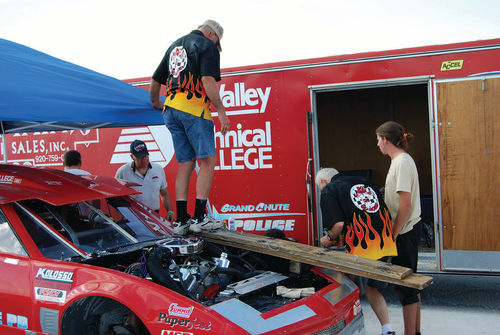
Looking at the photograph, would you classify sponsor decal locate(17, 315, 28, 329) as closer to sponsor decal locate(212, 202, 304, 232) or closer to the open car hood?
the open car hood

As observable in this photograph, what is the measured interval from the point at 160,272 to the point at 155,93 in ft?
7.28

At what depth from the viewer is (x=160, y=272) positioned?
126 inches

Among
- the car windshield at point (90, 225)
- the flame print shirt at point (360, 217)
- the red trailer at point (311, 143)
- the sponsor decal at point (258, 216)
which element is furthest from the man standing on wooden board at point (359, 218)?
the sponsor decal at point (258, 216)

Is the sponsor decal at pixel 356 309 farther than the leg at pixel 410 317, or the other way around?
the leg at pixel 410 317

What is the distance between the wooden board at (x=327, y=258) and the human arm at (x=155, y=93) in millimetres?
1558

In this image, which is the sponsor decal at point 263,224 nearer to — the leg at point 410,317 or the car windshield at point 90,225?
the car windshield at point 90,225

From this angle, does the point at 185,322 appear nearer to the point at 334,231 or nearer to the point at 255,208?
the point at 334,231

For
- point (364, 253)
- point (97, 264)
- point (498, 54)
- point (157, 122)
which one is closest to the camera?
point (97, 264)

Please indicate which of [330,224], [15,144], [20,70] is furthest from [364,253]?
[15,144]

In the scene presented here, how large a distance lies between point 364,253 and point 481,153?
2230 millimetres

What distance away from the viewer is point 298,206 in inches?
233

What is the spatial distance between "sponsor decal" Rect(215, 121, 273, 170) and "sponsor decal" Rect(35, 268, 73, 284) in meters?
3.24

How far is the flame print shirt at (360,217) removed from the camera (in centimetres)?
389

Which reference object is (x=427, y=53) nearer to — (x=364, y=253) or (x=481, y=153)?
(x=481, y=153)
